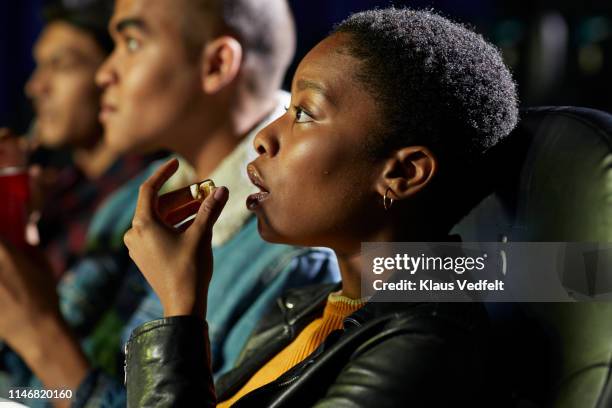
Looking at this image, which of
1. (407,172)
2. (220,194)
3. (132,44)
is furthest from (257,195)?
(132,44)

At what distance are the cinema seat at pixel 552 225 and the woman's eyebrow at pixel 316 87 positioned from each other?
185mm

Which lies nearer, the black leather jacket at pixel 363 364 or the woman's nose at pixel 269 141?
the black leather jacket at pixel 363 364

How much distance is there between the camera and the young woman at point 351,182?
0.85 metres

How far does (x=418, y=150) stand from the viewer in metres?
0.89

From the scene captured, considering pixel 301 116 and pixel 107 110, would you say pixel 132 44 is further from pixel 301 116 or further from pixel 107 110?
pixel 301 116

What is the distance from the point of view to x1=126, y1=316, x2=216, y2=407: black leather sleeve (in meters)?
0.84

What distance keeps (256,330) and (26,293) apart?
457 millimetres

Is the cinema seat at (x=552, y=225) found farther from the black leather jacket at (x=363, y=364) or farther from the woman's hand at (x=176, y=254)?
the woman's hand at (x=176, y=254)

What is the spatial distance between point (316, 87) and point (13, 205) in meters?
0.77

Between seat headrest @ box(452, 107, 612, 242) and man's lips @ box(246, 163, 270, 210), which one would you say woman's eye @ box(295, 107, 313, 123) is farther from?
seat headrest @ box(452, 107, 612, 242)

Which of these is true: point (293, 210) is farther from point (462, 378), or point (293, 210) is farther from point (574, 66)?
point (574, 66)

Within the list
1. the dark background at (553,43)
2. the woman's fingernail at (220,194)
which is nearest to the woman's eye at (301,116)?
the woman's fingernail at (220,194)

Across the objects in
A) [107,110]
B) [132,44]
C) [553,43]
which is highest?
[132,44]

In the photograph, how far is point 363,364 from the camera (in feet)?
2.62
